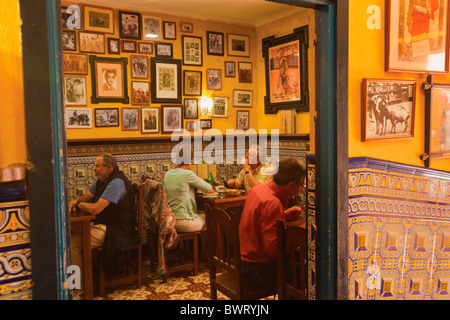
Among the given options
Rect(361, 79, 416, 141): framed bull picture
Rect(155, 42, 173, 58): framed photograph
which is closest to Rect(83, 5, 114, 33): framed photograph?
Rect(155, 42, 173, 58): framed photograph

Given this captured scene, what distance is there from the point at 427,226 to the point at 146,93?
4627 mm

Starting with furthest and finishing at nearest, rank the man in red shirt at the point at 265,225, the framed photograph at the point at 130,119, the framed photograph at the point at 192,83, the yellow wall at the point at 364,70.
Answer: the framed photograph at the point at 192,83, the framed photograph at the point at 130,119, the man in red shirt at the point at 265,225, the yellow wall at the point at 364,70

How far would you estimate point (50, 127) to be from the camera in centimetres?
162

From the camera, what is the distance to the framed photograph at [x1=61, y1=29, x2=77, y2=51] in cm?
553

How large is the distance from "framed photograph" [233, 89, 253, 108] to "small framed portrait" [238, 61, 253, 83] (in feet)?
0.70

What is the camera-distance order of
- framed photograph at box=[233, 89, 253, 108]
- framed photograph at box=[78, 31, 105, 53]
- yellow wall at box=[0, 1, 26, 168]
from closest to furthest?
yellow wall at box=[0, 1, 26, 168] → framed photograph at box=[78, 31, 105, 53] → framed photograph at box=[233, 89, 253, 108]

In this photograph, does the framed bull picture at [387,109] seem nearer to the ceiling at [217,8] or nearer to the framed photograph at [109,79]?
the ceiling at [217,8]

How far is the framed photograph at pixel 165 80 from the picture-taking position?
625 cm

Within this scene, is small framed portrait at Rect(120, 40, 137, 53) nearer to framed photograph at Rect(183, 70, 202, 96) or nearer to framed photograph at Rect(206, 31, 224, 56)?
framed photograph at Rect(183, 70, 202, 96)

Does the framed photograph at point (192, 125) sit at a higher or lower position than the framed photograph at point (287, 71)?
lower

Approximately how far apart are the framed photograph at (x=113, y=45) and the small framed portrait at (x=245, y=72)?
2.32 meters

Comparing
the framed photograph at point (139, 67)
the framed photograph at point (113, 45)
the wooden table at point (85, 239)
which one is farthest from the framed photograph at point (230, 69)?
the wooden table at point (85, 239)
